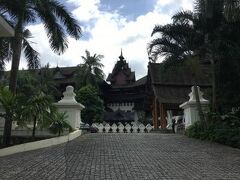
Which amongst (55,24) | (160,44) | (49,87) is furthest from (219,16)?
(49,87)

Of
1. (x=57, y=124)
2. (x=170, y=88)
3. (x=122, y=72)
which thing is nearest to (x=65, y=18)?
(x=57, y=124)

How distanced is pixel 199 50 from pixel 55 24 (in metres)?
6.90

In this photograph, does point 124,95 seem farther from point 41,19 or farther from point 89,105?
point 41,19

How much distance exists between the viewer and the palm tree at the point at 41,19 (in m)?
15.6

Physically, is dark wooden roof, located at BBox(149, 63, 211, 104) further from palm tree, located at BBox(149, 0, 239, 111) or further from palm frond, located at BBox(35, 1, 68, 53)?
palm frond, located at BBox(35, 1, 68, 53)

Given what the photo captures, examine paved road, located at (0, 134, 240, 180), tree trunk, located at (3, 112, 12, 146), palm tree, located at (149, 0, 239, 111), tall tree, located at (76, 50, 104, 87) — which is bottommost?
Result: paved road, located at (0, 134, 240, 180)

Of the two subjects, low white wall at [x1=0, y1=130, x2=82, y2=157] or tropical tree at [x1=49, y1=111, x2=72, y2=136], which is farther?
tropical tree at [x1=49, y1=111, x2=72, y2=136]

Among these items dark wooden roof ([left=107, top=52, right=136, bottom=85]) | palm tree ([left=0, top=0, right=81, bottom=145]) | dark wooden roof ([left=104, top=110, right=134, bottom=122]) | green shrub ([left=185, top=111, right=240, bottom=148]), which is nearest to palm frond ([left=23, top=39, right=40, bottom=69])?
palm tree ([left=0, top=0, right=81, bottom=145])

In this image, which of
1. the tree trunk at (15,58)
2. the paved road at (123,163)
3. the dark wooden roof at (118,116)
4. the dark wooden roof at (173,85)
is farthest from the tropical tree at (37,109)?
the dark wooden roof at (118,116)

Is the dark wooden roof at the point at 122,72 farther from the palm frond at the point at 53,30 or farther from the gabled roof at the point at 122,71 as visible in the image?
the palm frond at the point at 53,30

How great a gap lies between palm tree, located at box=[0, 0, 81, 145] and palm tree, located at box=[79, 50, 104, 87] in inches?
1328

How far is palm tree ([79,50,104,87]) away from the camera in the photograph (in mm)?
51750

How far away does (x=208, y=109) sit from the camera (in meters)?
18.2

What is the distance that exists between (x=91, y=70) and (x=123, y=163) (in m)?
43.5
